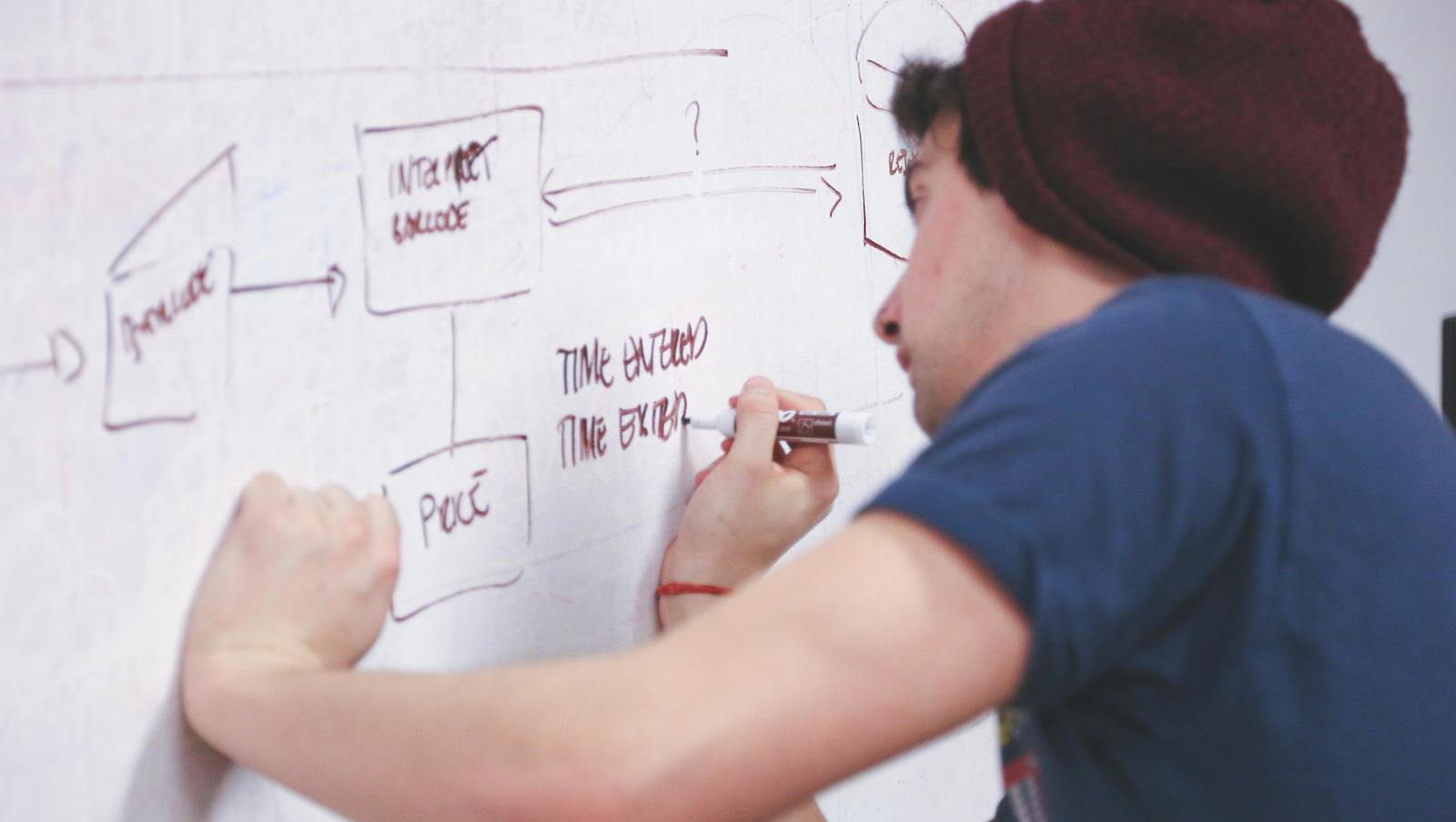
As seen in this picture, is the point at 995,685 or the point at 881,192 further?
the point at 881,192

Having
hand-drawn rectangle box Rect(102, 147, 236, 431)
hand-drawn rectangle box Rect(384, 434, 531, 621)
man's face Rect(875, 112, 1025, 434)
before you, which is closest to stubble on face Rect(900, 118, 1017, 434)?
man's face Rect(875, 112, 1025, 434)

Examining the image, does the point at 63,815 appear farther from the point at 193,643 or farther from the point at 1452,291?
the point at 1452,291

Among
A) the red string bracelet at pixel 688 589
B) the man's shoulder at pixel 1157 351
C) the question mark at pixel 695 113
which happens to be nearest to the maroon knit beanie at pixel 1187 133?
the man's shoulder at pixel 1157 351

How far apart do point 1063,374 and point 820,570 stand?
118 millimetres

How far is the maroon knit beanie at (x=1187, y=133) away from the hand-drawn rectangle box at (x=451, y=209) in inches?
9.6

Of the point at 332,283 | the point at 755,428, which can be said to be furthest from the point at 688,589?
the point at 332,283

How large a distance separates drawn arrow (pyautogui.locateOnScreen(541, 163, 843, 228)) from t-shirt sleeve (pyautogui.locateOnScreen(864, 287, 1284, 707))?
0.31m

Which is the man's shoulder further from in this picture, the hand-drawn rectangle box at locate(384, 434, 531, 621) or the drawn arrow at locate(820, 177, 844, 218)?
the drawn arrow at locate(820, 177, 844, 218)

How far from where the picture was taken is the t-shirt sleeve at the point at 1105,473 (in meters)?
0.46

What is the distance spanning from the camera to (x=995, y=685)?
1.52ft

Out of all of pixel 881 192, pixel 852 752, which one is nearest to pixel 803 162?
pixel 881 192

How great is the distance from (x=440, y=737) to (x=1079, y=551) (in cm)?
24

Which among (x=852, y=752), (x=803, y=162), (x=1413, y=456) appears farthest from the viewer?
(x=803, y=162)

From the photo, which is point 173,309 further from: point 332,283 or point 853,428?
point 853,428
